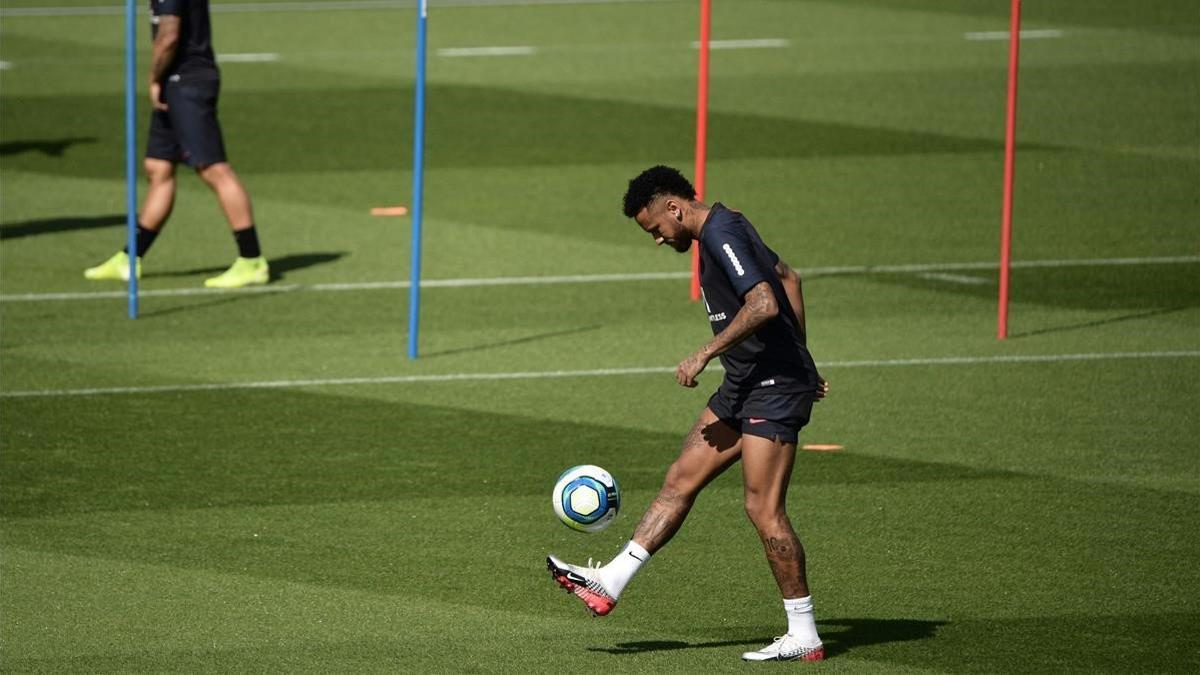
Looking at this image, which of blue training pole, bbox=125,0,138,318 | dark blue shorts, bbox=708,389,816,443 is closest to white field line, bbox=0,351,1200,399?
blue training pole, bbox=125,0,138,318

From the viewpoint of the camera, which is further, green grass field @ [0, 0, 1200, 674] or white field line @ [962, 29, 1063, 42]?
white field line @ [962, 29, 1063, 42]

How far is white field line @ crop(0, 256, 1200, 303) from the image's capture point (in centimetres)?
1616

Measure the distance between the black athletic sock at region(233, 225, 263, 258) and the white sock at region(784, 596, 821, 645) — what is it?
852 cm

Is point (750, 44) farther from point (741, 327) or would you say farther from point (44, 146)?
point (741, 327)

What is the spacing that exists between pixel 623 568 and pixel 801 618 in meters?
0.78

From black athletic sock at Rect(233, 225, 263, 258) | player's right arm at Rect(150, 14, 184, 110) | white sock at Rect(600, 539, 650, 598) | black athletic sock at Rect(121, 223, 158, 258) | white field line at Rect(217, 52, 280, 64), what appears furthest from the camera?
white field line at Rect(217, 52, 280, 64)

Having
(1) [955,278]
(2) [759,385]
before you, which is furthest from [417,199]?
(2) [759,385]

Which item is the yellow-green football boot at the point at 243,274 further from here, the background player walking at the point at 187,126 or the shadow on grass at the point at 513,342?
the shadow on grass at the point at 513,342

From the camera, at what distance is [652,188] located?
8500 mm

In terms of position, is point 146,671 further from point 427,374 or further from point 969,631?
point 427,374

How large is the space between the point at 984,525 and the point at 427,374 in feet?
15.0

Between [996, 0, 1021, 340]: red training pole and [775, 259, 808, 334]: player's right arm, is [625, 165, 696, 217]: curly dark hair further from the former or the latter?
[996, 0, 1021, 340]: red training pole

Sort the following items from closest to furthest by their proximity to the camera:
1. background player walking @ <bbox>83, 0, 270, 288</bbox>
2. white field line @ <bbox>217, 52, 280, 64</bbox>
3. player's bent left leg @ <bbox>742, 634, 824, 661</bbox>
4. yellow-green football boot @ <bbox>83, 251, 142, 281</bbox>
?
player's bent left leg @ <bbox>742, 634, 824, 661</bbox>
background player walking @ <bbox>83, 0, 270, 288</bbox>
yellow-green football boot @ <bbox>83, 251, 142, 281</bbox>
white field line @ <bbox>217, 52, 280, 64</bbox>

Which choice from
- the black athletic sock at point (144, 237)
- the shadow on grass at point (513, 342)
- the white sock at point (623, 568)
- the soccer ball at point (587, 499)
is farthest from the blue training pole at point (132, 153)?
the white sock at point (623, 568)
